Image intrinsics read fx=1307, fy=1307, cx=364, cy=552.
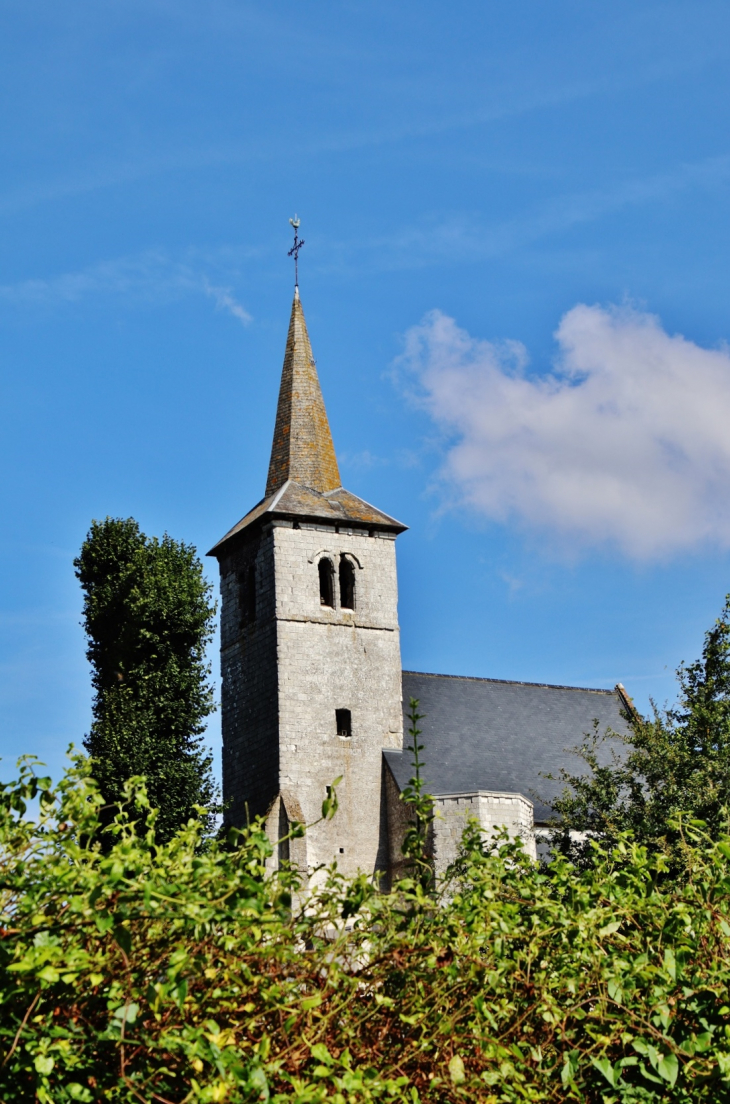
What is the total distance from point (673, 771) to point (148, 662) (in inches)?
425

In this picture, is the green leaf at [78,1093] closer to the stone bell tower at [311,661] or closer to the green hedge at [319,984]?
the green hedge at [319,984]

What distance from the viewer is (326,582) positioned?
90.0ft

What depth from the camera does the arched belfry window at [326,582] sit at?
89.2 ft

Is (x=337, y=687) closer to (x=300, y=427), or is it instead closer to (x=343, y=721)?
(x=343, y=721)

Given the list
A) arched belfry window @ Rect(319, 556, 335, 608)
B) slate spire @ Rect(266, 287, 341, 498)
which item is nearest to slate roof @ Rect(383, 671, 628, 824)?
arched belfry window @ Rect(319, 556, 335, 608)

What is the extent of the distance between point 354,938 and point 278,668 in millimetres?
21483

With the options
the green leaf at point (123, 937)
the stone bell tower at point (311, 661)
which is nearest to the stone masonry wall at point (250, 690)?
the stone bell tower at point (311, 661)

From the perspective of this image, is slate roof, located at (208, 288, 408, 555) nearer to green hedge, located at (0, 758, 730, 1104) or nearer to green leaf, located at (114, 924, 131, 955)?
green hedge, located at (0, 758, 730, 1104)

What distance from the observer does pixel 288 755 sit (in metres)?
25.3

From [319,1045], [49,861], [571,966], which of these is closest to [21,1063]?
[49,861]

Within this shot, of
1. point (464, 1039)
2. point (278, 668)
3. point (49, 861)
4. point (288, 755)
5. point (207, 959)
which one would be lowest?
point (464, 1039)

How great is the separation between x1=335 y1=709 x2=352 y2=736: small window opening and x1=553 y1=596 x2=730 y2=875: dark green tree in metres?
5.91

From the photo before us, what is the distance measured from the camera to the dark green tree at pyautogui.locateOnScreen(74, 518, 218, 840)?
24.6m

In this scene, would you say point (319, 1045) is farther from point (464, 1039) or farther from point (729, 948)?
point (729, 948)
